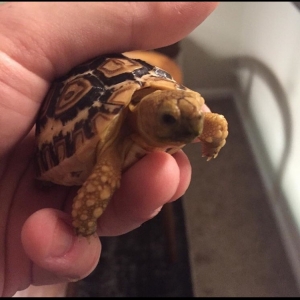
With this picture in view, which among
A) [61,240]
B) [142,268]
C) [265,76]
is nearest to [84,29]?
[61,240]

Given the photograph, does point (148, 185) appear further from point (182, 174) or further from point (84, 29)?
point (84, 29)

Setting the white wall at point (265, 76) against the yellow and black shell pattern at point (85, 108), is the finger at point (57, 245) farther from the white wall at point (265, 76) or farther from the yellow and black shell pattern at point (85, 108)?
the white wall at point (265, 76)

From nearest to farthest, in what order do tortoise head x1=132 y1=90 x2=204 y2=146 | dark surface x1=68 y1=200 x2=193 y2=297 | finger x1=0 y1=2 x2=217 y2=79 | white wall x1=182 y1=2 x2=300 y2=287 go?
1. tortoise head x1=132 y1=90 x2=204 y2=146
2. finger x1=0 y1=2 x2=217 y2=79
3. white wall x1=182 y1=2 x2=300 y2=287
4. dark surface x1=68 y1=200 x2=193 y2=297

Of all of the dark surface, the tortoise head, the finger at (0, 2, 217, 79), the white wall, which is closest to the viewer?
the tortoise head

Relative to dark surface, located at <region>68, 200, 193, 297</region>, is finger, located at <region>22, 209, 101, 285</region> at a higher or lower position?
higher

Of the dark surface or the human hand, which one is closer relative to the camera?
the human hand

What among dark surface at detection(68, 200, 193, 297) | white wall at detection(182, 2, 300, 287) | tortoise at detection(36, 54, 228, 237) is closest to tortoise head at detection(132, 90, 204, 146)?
tortoise at detection(36, 54, 228, 237)

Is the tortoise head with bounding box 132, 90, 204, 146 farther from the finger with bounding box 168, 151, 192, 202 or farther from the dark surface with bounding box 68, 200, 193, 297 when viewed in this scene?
the dark surface with bounding box 68, 200, 193, 297

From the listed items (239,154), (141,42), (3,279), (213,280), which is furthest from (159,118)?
(239,154)
